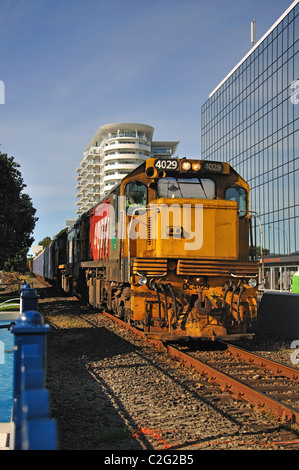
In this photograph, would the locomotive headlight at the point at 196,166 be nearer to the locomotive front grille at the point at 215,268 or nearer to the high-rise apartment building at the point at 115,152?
the locomotive front grille at the point at 215,268

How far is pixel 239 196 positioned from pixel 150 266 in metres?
2.75

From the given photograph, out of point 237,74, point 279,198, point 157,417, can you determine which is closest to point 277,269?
point 279,198

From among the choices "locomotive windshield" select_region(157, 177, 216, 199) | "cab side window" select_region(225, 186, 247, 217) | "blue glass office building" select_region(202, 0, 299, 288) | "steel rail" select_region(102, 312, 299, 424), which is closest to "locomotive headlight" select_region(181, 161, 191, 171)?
"locomotive windshield" select_region(157, 177, 216, 199)

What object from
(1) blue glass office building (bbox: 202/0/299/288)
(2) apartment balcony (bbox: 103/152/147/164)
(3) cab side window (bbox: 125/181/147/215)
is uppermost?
(2) apartment balcony (bbox: 103/152/147/164)

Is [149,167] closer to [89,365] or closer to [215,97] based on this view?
[89,365]

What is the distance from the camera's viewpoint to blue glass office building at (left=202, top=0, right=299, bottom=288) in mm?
41250

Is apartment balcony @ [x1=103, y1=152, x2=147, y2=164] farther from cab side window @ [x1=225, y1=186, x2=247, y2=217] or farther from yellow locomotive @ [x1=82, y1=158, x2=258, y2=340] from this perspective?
cab side window @ [x1=225, y1=186, x2=247, y2=217]

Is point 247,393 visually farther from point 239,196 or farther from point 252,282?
point 239,196

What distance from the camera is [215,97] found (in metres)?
58.7

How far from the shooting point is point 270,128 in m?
45.8

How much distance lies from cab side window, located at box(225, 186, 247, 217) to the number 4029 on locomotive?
2 centimetres

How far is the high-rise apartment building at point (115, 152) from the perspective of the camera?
11319cm

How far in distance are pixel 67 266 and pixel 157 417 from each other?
716 inches

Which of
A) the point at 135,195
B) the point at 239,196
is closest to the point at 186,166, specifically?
the point at 135,195
